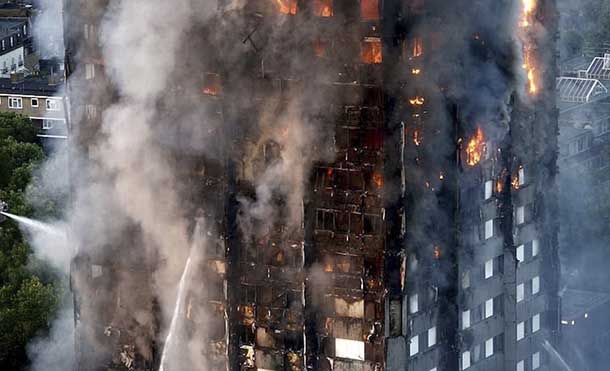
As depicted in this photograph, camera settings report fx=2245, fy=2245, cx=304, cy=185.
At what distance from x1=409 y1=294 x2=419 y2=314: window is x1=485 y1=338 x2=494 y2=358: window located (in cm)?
587

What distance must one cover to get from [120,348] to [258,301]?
6.93m

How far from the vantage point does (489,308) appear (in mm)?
84750

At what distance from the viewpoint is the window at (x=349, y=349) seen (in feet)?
257

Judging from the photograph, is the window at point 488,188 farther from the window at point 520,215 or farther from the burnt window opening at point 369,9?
the burnt window opening at point 369,9

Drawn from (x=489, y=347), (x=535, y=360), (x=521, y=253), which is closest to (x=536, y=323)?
(x=535, y=360)

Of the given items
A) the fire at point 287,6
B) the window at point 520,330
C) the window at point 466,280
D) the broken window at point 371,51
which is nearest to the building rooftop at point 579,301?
the window at point 520,330

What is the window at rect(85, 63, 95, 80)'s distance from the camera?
82938 millimetres

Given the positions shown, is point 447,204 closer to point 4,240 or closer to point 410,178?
point 410,178

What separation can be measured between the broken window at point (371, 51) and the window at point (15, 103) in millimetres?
85212

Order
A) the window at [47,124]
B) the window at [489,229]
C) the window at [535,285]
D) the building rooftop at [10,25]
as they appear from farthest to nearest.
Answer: the building rooftop at [10,25]
the window at [47,124]
the window at [535,285]
the window at [489,229]

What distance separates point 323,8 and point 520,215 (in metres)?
13.9

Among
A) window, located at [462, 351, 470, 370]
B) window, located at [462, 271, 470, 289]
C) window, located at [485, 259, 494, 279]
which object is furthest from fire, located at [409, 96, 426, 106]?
window, located at [462, 351, 470, 370]

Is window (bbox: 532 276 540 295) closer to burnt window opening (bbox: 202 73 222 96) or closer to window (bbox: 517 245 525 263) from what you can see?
window (bbox: 517 245 525 263)

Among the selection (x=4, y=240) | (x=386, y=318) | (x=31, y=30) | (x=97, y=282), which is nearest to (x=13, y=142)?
(x=4, y=240)
